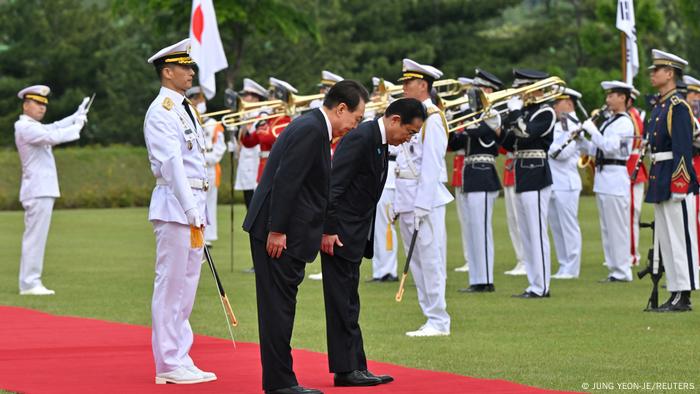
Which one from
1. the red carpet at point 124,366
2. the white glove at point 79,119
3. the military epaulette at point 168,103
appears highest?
the military epaulette at point 168,103

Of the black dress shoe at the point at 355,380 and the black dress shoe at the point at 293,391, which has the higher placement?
the black dress shoe at the point at 293,391

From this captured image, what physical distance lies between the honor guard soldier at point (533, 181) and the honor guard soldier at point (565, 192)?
95.7 inches

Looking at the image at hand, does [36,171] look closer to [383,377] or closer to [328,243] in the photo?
[328,243]

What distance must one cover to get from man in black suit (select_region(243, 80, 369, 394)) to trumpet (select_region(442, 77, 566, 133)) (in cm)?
676

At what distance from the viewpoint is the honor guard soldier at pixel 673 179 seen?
13555 mm

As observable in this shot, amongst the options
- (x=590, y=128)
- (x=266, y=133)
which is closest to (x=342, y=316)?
(x=590, y=128)

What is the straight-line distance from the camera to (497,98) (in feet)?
53.0

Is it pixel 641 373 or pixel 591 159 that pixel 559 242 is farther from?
pixel 641 373

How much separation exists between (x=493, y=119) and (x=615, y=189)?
9.26 feet

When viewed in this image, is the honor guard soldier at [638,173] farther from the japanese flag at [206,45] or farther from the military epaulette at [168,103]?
the military epaulette at [168,103]

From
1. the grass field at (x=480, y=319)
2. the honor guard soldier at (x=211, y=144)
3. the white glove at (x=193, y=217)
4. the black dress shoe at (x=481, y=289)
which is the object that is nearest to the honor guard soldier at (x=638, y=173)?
the grass field at (x=480, y=319)

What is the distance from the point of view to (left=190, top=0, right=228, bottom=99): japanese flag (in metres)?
21.5

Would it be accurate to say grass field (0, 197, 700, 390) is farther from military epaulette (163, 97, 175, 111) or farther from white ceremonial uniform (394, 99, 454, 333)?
military epaulette (163, 97, 175, 111)

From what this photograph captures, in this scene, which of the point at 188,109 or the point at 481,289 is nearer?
the point at 188,109
